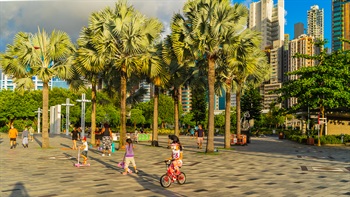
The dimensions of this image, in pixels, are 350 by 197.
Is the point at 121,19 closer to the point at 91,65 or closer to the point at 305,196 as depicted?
the point at 91,65

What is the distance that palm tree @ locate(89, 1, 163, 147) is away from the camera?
22.5 m

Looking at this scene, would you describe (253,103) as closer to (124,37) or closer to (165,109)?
(165,109)

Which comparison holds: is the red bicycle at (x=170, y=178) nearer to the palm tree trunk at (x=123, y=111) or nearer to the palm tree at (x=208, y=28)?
the palm tree at (x=208, y=28)

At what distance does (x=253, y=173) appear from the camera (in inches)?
555

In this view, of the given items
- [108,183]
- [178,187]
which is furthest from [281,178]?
[108,183]

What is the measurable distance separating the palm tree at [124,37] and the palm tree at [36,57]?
9.92 ft

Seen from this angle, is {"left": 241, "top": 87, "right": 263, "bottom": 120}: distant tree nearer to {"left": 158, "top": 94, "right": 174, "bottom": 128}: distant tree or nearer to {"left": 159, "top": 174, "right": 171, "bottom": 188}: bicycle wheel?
{"left": 158, "top": 94, "right": 174, "bottom": 128}: distant tree

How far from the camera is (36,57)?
78.0 ft

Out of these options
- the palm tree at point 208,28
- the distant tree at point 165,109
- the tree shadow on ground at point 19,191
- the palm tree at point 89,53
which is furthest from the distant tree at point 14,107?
the tree shadow on ground at point 19,191

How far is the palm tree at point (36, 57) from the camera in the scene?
23656 millimetres

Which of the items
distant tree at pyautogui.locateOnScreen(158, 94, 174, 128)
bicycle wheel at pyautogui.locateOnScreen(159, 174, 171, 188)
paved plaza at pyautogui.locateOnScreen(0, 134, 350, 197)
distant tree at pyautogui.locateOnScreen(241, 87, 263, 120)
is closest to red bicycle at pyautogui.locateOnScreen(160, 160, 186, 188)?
bicycle wheel at pyautogui.locateOnScreen(159, 174, 171, 188)

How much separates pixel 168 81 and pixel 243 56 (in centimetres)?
630

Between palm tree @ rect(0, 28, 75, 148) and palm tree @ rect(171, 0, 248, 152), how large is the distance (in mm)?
8045

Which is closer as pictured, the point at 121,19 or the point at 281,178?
the point at 281,178
